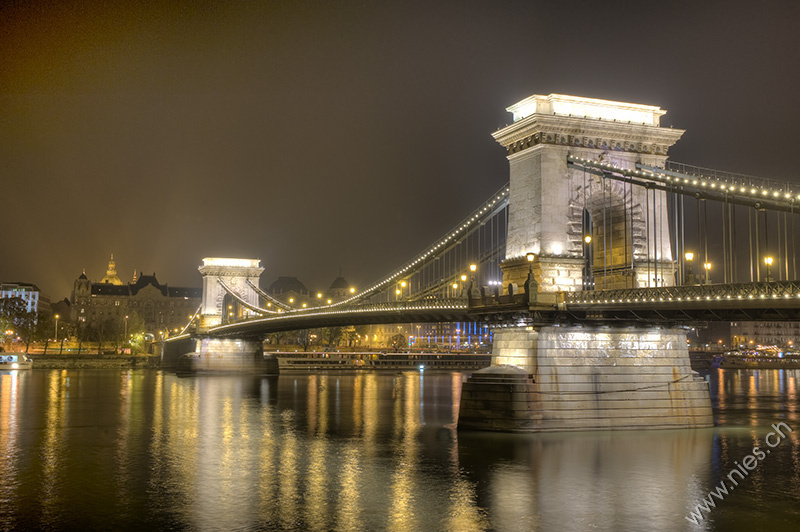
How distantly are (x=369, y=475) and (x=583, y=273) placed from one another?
15.8 metres

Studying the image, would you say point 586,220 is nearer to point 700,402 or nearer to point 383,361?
point 700,402

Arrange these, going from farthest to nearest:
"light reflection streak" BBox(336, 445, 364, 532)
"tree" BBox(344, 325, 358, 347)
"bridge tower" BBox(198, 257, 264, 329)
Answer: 1. "tree" BBox(344, 325, 358, 347)
2. "bridge tower" BBox(198, 257, 264, 329)
3. "light reflection streak" BBox(336, 445, 364, 532)

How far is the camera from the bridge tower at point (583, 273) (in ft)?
115

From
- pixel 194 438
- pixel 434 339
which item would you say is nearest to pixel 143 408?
pixel 194 438

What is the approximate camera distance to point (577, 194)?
127 feet

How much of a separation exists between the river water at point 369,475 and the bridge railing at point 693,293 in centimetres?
556

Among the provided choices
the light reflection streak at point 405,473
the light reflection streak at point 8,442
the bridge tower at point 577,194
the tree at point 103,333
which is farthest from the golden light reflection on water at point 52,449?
the tree at point 103,333

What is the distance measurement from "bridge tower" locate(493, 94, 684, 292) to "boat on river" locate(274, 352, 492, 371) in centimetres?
8530

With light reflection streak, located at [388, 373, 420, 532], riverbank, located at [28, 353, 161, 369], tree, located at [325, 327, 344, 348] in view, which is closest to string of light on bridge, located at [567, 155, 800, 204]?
light reflection streak, located at [388, 373, 420, 532]

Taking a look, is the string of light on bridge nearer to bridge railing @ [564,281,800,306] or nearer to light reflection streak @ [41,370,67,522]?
bridge railing @ [564,281,800,306]

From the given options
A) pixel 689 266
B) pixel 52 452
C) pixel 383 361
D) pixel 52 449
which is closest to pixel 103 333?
pixel 383 361

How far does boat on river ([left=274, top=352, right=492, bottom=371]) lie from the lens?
12425 cm

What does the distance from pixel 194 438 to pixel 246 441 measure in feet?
8.75

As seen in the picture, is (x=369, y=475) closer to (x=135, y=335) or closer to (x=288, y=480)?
(x=288, y=480)
